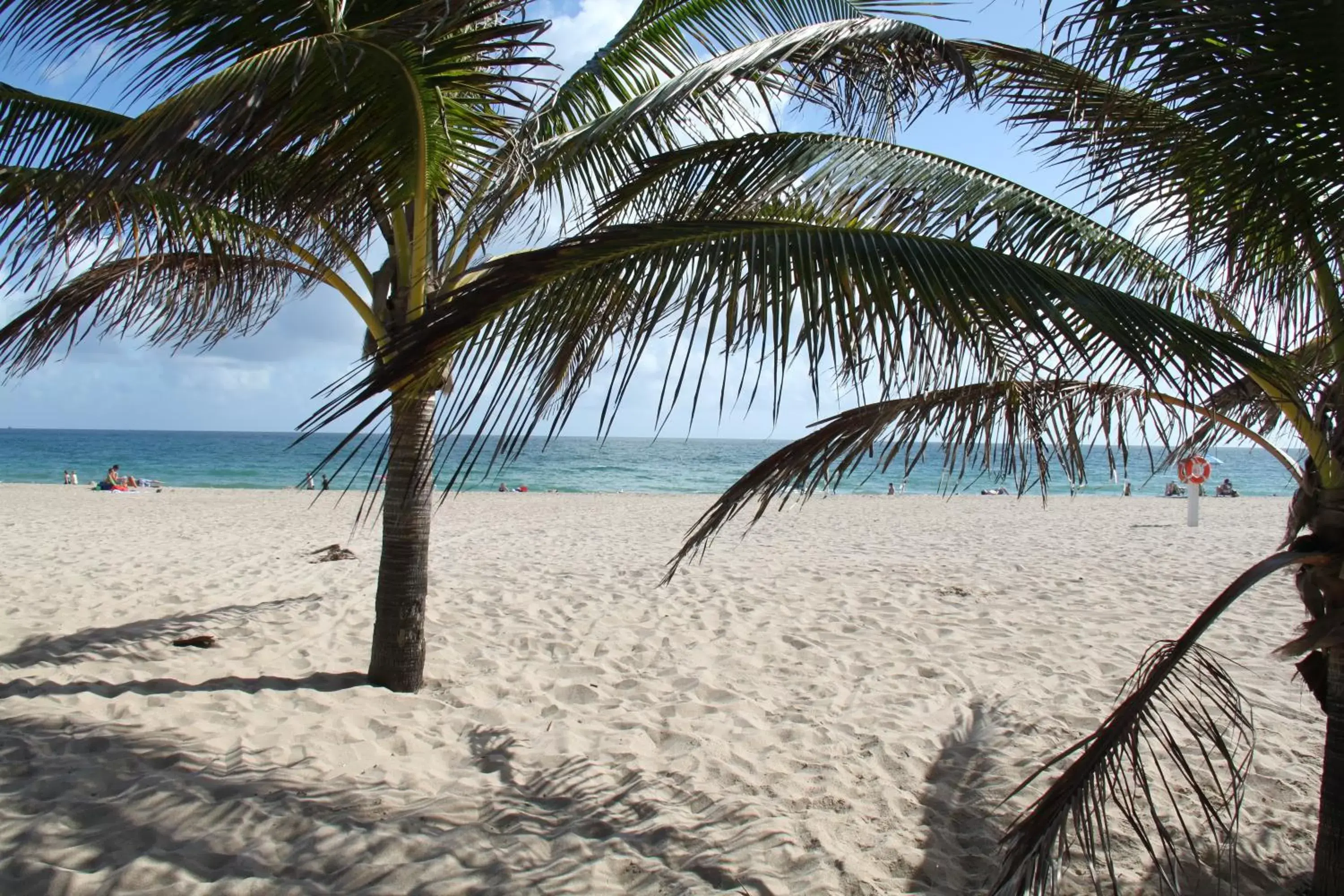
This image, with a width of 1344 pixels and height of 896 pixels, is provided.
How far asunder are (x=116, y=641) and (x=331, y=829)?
3.02m

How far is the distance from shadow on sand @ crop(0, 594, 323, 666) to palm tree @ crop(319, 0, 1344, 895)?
4.00 metres

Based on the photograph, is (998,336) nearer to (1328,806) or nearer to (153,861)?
(1328,806)

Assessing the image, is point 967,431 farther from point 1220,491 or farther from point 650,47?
point 1220,491

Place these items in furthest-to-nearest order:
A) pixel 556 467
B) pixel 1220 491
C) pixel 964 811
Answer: pixel 556 467 < pixel 1220 491 < pixel 964 811

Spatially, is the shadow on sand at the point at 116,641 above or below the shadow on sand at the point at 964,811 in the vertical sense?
above

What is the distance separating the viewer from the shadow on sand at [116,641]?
14.7ft

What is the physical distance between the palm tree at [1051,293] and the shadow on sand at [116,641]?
400 cm

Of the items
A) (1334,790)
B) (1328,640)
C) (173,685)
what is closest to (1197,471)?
(1334,790)

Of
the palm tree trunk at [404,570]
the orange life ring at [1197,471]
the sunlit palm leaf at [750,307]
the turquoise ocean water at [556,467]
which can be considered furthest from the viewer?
the turquoise ocean water at [556,467]

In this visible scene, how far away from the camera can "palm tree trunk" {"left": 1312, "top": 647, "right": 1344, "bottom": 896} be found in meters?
2.31

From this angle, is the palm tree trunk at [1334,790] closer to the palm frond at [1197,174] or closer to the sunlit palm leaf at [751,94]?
the palm frond at [1197,174]

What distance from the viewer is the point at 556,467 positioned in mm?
47031

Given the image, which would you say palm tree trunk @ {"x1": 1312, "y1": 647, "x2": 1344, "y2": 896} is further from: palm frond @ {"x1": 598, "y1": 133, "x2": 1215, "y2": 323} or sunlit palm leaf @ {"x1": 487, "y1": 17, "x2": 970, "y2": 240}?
sunlit palm leaf @ {"x1": 487, "y1": 17, "x2": 970, "y2": 240}

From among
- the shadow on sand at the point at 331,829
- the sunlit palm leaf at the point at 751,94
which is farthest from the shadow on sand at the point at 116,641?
the sunlit palm leaf at the point at 751,94
